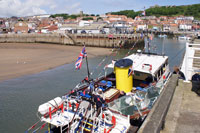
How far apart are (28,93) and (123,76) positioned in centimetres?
1264

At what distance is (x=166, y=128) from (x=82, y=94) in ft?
15.5

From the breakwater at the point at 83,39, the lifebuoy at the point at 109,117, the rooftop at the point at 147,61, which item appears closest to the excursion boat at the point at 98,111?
the lifebuoy at the point at 109,117

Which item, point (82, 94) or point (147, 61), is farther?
point (147, 61)

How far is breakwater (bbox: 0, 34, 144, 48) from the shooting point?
5216 centimetres

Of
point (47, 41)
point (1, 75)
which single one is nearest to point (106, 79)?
point (1, 75)

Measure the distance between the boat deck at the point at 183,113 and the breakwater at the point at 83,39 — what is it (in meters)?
38.4

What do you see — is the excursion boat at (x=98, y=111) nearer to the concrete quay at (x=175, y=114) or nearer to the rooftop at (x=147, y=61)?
the concrete quay at (x=175, y=114)

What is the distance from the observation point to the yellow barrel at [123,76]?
9586 millimetres

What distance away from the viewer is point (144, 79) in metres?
11.8

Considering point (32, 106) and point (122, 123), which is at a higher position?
point (122, 123)

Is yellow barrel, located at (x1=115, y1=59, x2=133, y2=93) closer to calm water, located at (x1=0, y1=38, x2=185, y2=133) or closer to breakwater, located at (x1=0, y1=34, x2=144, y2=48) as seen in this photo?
calm water, located at (x1=0, y1=38, x2=185, y2=133)

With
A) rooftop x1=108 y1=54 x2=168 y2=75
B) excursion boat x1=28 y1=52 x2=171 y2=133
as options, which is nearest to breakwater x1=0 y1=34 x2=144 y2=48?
rooftop x1=108 y1=54 x2=168 y2=75

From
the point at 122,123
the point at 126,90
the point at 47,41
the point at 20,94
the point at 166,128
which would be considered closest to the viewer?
the point at 166,128

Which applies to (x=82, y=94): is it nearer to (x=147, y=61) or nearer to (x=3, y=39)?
(x=147, y=61)
